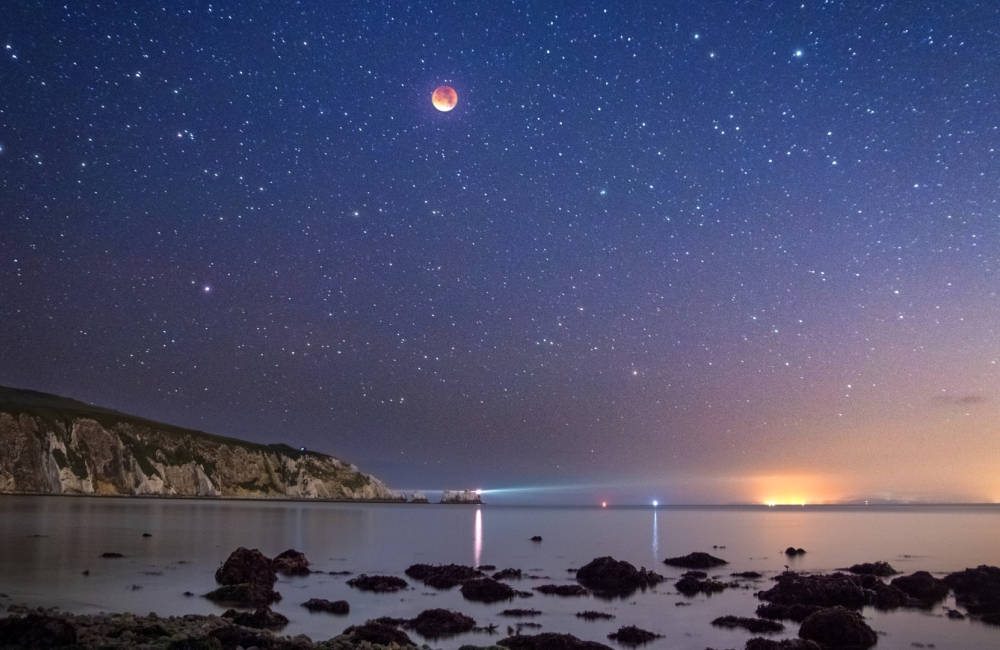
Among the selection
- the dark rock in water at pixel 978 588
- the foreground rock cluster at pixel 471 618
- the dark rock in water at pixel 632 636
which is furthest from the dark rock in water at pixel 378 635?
the dark rock in water at pixel 978 588

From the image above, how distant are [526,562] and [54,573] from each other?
3026 centimetres

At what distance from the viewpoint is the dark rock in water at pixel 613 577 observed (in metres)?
38.2

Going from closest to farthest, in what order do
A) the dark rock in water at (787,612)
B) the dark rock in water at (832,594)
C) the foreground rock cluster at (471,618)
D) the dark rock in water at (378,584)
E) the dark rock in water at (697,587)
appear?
the foreground rock cluster at (471,618)
the dark rock in water at (787,612)
the dark rock in water at (832,594)
the dark rock in water at (378,584)
the dark rock in water at (697,587)

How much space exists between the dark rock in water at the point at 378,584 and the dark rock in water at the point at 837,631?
1966 centimetres

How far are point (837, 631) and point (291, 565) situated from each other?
3109cm

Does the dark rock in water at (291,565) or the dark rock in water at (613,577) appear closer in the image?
the dark rock in water at (613,577)

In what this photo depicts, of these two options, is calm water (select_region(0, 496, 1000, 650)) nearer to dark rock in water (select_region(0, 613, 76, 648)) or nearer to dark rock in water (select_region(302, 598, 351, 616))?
dark rock in water (select_region(302, 598, 351, 616))

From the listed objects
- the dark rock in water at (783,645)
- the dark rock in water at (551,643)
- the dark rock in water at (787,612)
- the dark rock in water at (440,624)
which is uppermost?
the dark rock in water at (551,643)

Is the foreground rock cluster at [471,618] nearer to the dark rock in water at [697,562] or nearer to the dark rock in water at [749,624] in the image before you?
the dark rock in water at [749,624]

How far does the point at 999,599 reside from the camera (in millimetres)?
34969

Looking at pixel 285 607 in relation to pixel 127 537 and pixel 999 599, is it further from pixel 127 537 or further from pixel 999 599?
pixel 127 537

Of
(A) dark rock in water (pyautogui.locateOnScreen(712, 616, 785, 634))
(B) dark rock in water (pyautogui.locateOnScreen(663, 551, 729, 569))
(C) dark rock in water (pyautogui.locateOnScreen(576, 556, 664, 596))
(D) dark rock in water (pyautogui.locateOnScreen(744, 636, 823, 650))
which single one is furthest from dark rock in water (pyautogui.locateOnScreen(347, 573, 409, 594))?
(B) dark rock in water (pyautogui.locateOnScreen(663, 551, 729, 569))

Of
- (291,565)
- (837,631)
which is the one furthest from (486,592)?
(837,631)

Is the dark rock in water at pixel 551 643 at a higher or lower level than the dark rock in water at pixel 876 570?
higher
